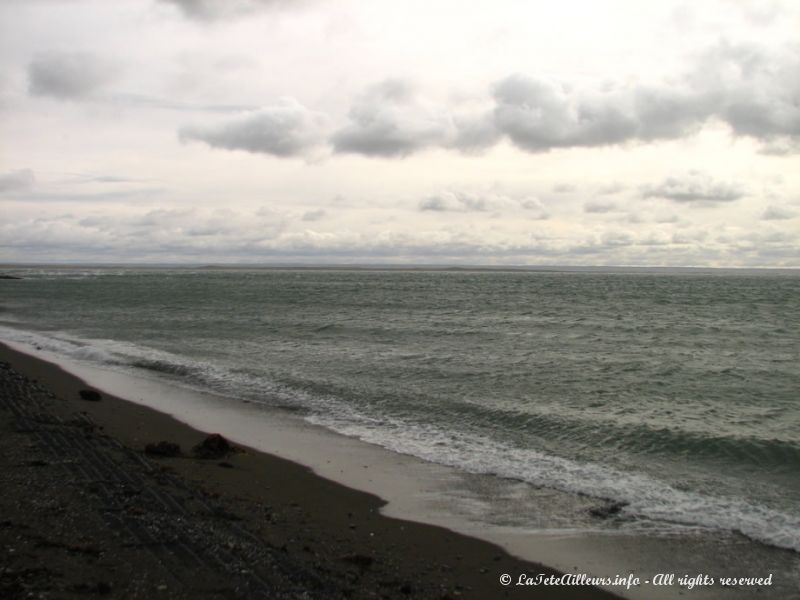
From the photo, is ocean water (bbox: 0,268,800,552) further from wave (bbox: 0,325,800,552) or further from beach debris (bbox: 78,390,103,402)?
beach debris (bbox: 78,390,103,402)

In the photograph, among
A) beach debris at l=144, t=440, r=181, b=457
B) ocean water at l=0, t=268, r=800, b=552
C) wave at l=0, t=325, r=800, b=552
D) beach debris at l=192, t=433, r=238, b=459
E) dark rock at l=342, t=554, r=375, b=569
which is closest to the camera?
dark rock at l=342, t=554, r=375, b=569

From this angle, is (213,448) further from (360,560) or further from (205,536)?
(360,560)

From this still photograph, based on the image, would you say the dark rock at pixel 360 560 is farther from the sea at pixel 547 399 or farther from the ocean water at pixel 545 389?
the ocean water at pixel 545 389

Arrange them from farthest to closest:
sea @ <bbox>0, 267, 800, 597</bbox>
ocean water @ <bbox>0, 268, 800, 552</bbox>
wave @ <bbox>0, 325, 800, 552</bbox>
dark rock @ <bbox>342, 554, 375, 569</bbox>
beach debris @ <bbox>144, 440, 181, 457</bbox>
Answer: beach debris @ <bbox>144, 440, 181, 457</bbox>, ocean water @ <bbox>0, 268, 800, 552</bbox>, sea @ <bbox>0, 267, 800, 597</bbox>, wave @ <bbox>0, 325, 800, 552</bbox>, dark rock @ <bbox>342, 554, 375, 569</bbox>

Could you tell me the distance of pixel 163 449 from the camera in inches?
442

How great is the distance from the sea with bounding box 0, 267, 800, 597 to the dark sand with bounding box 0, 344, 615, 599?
1818 millimetres

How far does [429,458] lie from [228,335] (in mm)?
22692

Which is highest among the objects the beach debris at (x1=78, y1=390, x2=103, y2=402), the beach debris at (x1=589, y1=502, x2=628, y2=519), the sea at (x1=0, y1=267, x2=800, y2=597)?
the beach debris at (x1=78, y1=390, x2=103, y2=402)

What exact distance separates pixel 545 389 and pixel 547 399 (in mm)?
1441

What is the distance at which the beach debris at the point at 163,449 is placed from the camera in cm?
1115

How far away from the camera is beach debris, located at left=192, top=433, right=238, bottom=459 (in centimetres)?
1139

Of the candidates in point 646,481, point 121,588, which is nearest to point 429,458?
point 646,481

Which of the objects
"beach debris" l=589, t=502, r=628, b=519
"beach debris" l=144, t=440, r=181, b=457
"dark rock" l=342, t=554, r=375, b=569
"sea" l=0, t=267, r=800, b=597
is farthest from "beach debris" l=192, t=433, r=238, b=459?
"beach debris" l=589, t=502, r=628, b=519

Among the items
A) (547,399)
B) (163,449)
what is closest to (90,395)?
(163,449)
